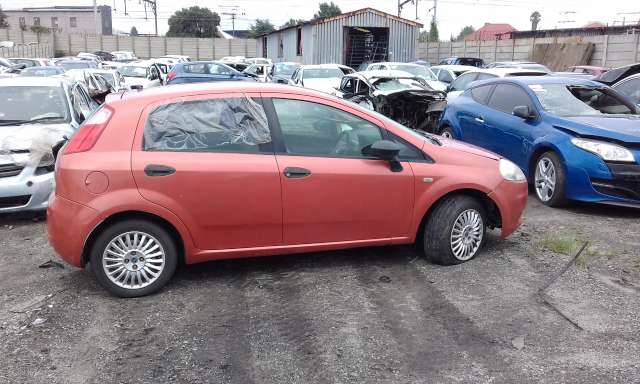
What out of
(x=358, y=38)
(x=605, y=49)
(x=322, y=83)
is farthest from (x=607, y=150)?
(x=358, y=38)

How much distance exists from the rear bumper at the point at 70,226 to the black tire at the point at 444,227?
2610 mm

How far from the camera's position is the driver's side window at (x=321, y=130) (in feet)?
15.0

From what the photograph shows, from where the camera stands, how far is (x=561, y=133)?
6.79m

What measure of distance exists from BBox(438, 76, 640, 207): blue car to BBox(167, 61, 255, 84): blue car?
13.0 metres

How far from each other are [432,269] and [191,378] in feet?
7.69

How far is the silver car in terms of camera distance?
6277 mm

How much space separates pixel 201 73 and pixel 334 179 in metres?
17.5

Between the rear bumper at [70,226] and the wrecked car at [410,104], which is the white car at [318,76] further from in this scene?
the rear bumper at [70,226]

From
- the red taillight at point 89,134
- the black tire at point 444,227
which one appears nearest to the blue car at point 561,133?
the black tire at point 444,227

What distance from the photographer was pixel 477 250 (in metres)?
5.14

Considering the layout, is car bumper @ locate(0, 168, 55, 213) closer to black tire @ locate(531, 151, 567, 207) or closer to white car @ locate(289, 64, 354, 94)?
black tire @ locate(531, 151, 567, 207)

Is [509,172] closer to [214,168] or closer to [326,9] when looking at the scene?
[214,168]

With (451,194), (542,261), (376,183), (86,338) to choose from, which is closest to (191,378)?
(86,338)

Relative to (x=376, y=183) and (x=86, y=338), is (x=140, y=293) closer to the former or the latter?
(x=86, y=338)
